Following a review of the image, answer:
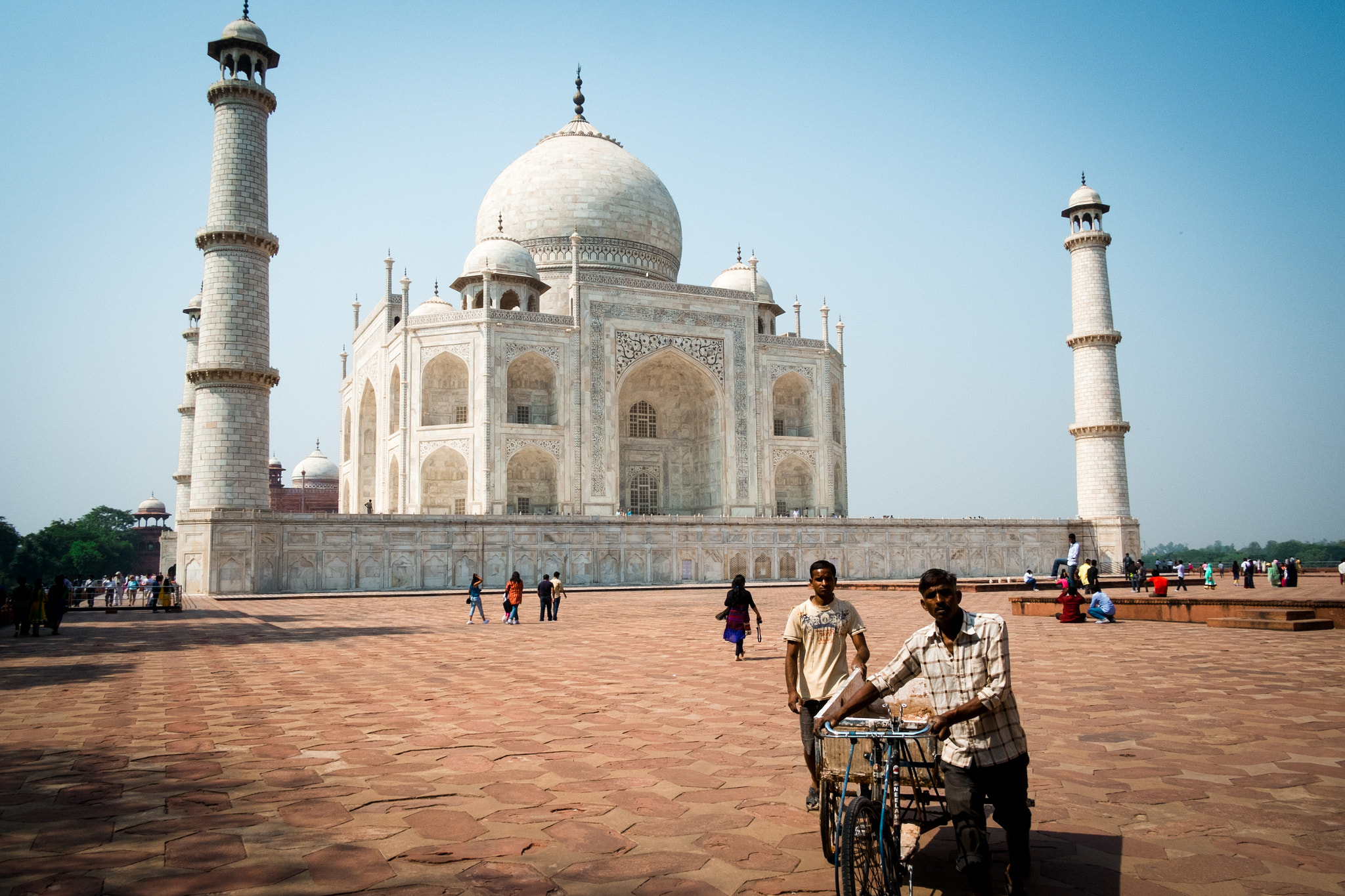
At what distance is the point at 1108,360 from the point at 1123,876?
92.0ft

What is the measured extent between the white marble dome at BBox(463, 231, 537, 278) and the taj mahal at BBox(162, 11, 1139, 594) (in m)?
0.08

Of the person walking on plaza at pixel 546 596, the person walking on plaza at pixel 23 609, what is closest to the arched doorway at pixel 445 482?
the person walking on plaza at pixel 546 596

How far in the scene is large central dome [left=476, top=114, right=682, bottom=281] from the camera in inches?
1298

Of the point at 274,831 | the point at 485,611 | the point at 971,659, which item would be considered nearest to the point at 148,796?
Result: the point at 274,831

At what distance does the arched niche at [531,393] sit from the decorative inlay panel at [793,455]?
703 centimetres

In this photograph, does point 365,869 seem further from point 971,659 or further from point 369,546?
point 369,546

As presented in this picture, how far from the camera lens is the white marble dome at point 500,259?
Answer: 29.7 meters

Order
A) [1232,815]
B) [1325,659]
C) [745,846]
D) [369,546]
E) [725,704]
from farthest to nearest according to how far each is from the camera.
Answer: [369,546], [1325,659], [725,704], [1232,815], [745,846]

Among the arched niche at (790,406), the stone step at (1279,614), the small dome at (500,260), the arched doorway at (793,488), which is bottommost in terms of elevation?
the stone step at (1279,614)

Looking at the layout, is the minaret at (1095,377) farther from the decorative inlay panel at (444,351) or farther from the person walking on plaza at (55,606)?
the person walking on plaza at (55,606)

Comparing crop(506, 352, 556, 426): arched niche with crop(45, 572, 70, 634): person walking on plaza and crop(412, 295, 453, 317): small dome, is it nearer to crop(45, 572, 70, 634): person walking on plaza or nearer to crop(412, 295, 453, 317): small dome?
crop(412, 295, 453, 317): small dome

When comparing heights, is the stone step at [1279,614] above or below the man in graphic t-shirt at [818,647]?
below

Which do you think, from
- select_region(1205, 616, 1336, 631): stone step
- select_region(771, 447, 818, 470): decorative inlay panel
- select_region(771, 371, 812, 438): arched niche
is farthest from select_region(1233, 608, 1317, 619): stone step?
select_region(771, 371, 812, 438): arched niche

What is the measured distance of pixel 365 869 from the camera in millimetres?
3082
